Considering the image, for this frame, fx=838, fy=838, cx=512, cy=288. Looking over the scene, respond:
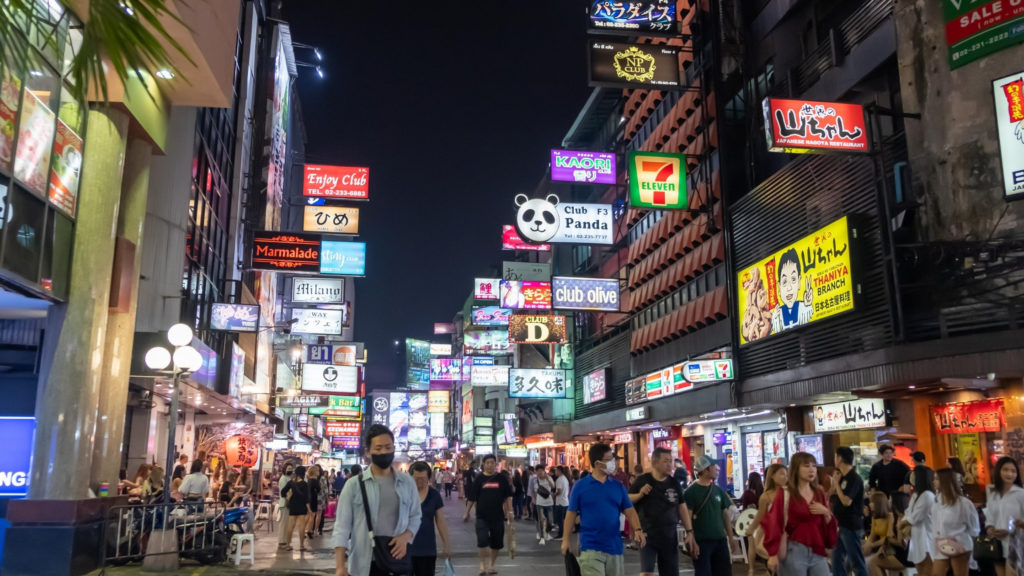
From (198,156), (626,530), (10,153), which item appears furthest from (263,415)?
(10,153)

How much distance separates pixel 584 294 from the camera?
Answer: 99.9 ft

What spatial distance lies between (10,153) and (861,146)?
14419 millimetres

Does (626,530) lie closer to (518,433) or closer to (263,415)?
(263,415)

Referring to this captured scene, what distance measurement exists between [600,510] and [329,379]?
98.3ft

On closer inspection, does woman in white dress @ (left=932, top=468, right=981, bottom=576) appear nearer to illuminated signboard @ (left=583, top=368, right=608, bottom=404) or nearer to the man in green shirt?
the man in green shirt

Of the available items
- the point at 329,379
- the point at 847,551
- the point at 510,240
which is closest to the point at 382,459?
the point at 847,551

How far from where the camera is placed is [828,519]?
7.58 meters

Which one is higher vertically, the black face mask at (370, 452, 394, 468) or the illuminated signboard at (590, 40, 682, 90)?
the illuminated signboard at (590, 40, 682, 90)

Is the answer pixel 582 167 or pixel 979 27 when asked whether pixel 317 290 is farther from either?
pixel 979 27

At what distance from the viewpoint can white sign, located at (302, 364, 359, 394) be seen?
119 ft

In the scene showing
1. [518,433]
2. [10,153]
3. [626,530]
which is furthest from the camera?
[518,433]

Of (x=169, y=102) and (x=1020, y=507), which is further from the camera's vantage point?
(x=169, y=102)

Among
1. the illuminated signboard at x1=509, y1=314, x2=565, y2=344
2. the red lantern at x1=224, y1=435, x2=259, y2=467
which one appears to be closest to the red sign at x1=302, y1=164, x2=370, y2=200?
the red lantern at x1=224, y1=435, x2=259, y2=467

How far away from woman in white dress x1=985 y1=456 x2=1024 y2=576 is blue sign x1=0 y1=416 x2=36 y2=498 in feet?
44.9
